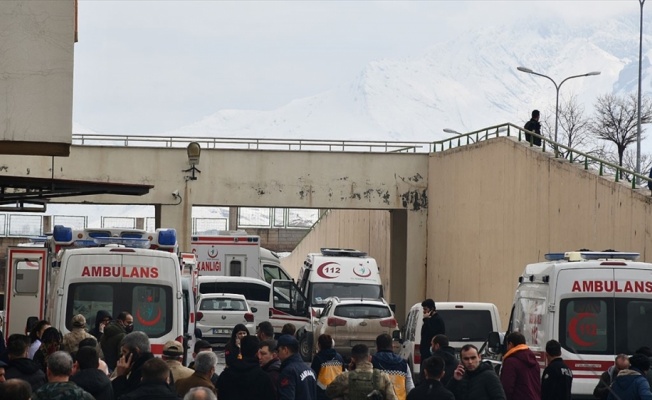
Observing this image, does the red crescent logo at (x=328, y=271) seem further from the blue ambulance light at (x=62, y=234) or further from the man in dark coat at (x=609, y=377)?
the man in dark coat at (x=609, y=377)

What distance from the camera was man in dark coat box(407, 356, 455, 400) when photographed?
11.1m

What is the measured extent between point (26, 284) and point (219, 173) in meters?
17.0

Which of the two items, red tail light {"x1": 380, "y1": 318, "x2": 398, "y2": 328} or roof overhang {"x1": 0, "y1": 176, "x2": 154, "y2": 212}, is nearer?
roof overhang {"x1": 0, "y1": 176, "x2": 154, "y2": 212}

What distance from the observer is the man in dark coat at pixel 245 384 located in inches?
444

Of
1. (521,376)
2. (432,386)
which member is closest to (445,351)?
(521,376)

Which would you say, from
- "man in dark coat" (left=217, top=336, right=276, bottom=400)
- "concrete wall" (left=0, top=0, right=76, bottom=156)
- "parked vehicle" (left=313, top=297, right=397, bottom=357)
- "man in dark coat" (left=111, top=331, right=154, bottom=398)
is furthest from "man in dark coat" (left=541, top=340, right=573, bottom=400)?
"parked vehicle" (left=313, top=297, right=397, bottom=357)

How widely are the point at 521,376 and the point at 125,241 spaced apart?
9.89 meters

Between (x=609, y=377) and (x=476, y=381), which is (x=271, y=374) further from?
(x=609, y=377)

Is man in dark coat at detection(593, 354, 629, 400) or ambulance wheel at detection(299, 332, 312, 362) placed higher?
man in dark coat at detection(593, 354, 629, 400)

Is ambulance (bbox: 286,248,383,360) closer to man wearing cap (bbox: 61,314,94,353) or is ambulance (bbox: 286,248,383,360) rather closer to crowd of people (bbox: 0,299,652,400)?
crowd of people (bbox: 0,299,652,400)

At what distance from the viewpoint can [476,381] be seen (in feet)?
39.7

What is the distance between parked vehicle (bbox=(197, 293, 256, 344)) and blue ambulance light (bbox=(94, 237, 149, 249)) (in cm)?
1168

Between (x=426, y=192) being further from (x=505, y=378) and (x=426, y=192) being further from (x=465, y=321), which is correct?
(x=505, y=378)

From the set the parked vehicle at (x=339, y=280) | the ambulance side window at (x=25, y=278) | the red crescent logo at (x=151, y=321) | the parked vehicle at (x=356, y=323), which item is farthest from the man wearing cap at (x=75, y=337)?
A: the parked vehicle at (x=339, y=280)
